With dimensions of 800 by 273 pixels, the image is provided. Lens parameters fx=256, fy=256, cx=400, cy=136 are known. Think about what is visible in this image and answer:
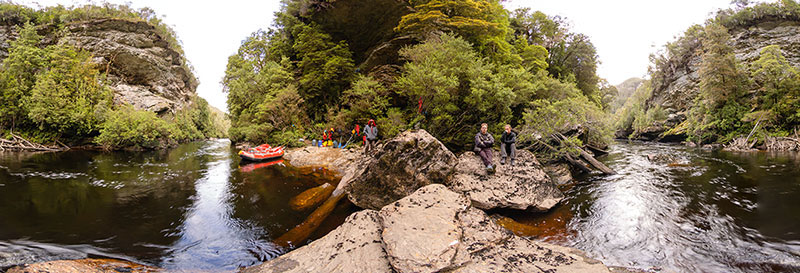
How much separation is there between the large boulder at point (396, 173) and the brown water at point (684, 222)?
2.18m

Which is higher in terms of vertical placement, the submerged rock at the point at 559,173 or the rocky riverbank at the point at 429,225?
the rocky riverbank at the point at 429,225

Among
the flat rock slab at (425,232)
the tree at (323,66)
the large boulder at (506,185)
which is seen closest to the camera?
the flat rock slab at (425,232)

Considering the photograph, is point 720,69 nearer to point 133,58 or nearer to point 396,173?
point 396,173

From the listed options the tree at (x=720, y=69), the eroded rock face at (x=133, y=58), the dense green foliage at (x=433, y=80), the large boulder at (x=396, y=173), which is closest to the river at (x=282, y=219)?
the large boulder at (x=396, y=173)

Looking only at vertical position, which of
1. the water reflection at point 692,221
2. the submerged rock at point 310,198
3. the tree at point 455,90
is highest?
the tree at point 455,90

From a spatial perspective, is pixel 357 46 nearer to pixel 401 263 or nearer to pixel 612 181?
pixel 612 181

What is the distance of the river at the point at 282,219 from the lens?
14.0ft

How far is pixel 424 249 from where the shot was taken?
130 inches

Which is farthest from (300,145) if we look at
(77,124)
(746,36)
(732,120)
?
(746,36)

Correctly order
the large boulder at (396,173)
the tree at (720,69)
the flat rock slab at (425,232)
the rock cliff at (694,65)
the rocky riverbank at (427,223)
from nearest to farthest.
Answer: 1. the flat rock slab at (425,232)
2. the rocky riverbank at (427,223)
3. the large boulder at (396,173)
4. the tree at (720,69)
5. the rock cliff at (694,65)

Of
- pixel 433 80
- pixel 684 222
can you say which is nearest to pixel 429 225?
pixel 684 222

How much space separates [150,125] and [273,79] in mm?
11084

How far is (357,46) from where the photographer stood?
64.1ft

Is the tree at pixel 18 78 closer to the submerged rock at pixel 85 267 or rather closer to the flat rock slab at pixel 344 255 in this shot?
the submerged rock at pixel 85 267
